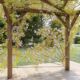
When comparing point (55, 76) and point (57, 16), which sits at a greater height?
point (57, 16)

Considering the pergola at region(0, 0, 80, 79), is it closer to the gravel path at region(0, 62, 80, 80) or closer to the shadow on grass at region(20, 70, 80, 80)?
the gravel path at region(0, 62, 80, 80)

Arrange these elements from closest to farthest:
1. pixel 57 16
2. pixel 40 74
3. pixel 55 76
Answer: pixel 55 76 < pixel 40 74 < pixel 57 16

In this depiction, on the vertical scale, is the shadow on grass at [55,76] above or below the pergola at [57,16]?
below

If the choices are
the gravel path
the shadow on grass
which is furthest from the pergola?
the shadow on grass

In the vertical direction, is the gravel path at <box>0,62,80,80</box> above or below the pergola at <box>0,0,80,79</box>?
below

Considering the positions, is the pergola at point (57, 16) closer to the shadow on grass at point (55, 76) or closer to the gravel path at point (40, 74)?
the gravel path at point (40, 74)

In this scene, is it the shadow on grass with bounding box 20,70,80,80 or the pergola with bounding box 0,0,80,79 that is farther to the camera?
the shadow on grass with bounding box 20,70,80,80

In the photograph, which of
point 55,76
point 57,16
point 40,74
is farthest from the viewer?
point 57,16

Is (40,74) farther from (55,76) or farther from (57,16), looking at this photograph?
(57,16)

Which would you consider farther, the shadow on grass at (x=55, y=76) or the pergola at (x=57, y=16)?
the shadow on grass at (x=55, y=76)

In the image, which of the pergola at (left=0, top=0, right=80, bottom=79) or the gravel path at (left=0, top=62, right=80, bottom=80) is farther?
the gravel path at (left=0, top=62, right=80, bottom=80)

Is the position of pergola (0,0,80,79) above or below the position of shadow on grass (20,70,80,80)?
above

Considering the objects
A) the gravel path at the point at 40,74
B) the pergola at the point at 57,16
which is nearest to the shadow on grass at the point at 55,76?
the gravel path at the point at 40,74

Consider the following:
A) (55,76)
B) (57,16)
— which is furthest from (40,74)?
(57,16)
